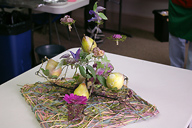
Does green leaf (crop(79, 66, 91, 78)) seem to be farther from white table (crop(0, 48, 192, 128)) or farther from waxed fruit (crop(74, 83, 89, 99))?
white table (crop(0, 48, 192, 128))

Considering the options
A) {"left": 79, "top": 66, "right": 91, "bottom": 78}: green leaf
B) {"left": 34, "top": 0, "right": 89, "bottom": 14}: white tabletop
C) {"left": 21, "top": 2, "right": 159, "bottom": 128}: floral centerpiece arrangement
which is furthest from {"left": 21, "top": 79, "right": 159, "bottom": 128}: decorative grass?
{"left": 34, "top": 0, "right": 89, "bottom": 14}: white tabletop

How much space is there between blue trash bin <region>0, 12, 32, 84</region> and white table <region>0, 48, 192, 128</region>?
4.42ft

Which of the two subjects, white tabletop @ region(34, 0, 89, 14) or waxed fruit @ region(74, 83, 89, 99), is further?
white tabletop @ region(34, 0, 89, 14)

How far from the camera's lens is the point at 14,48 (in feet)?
8.61

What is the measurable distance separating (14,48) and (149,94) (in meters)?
1.81

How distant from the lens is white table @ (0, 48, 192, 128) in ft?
3.21

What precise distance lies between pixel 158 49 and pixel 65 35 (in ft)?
4.94

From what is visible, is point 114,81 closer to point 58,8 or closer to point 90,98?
point 90,98

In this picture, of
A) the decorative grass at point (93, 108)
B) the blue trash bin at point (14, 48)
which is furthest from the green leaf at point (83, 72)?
the blue trash bin at point (14, 48)

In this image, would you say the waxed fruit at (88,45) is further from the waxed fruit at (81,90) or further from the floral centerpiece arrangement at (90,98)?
the waxed fruit at (81,90)

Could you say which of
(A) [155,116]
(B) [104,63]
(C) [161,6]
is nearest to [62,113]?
(B) [104,63]

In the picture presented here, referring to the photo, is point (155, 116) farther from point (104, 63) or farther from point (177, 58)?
point (177, 58)

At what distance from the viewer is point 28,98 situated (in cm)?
109

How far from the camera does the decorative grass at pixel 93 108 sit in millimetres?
937
